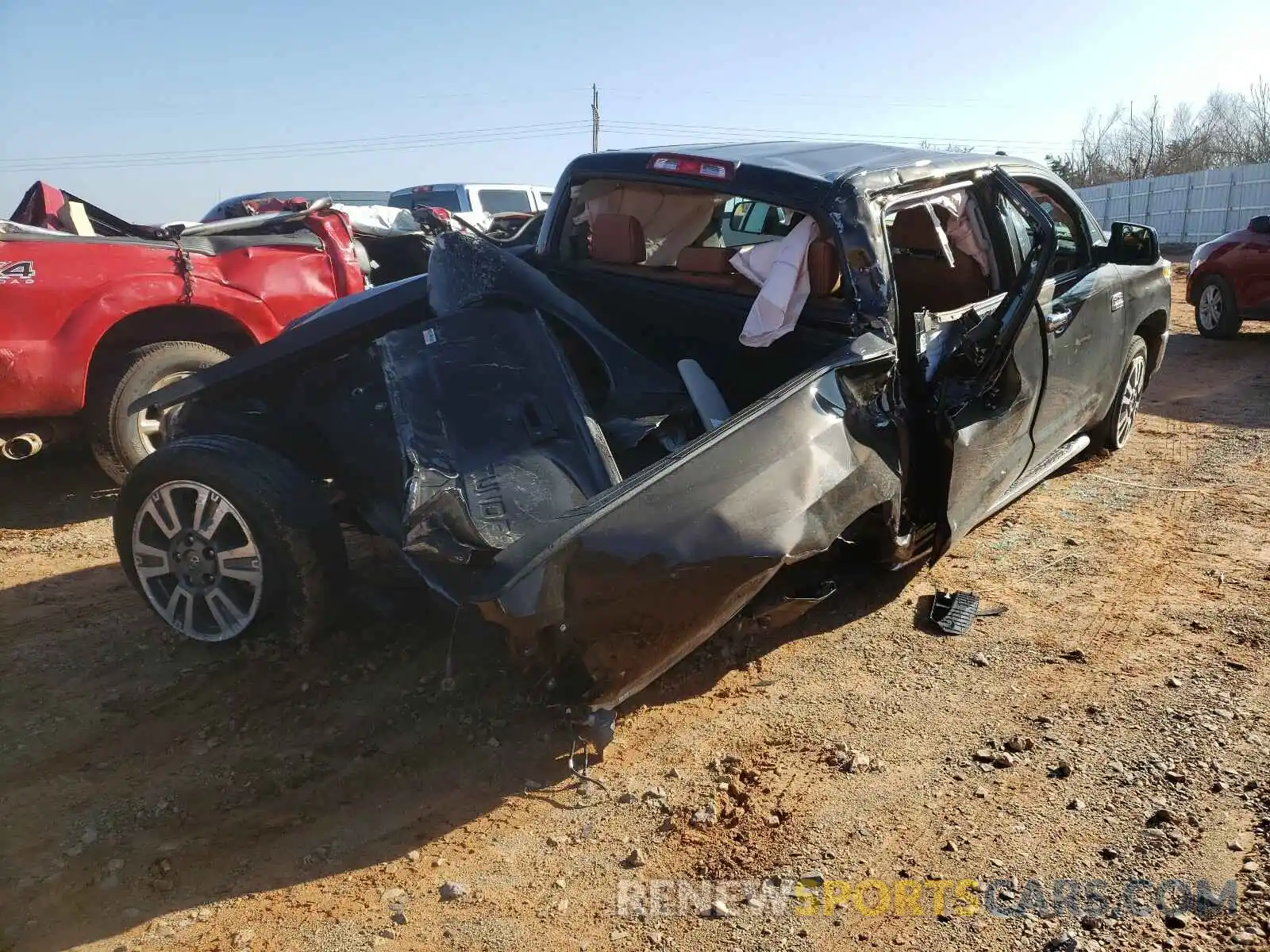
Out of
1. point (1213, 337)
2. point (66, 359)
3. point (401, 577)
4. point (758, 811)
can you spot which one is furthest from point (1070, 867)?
point (1213, 337)

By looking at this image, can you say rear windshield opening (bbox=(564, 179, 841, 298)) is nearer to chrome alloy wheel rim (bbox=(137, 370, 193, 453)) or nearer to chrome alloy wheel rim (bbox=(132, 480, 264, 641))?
chrome alloy wheel rim (bbox=(132, 480, 264, 641))

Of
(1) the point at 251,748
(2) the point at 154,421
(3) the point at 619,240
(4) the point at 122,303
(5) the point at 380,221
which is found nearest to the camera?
(1) the point at 251,748

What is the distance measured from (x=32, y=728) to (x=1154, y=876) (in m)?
3.56

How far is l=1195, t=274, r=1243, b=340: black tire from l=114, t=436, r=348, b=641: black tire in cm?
1058

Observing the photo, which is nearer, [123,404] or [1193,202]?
[123,404]

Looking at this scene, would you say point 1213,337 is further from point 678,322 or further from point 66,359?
point 66,359

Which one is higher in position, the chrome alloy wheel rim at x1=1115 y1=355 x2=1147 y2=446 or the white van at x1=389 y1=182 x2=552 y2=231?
the white van at x1=389 y1=182 x2=552 y2=231

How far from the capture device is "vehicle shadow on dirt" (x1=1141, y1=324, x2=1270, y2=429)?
24.8 ft

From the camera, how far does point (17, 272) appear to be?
516cm

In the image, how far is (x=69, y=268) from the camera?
5348 millimetres

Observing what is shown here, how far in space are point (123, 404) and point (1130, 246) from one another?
566 centimetres

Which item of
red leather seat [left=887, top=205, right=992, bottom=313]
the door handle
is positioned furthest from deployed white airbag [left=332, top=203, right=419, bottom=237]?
the door handle

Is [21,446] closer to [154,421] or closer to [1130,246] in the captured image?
[154,421]

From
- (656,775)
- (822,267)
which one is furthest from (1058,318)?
(656,775)
